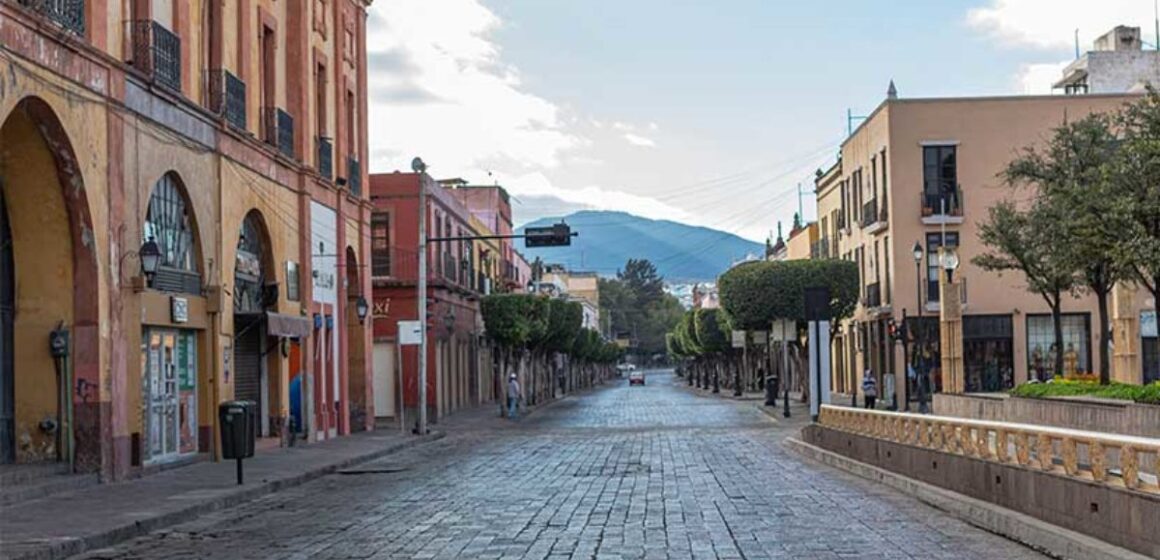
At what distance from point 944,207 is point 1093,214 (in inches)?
1161

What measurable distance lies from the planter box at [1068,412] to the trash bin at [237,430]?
12.4 m

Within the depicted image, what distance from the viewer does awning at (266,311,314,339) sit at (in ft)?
98.6

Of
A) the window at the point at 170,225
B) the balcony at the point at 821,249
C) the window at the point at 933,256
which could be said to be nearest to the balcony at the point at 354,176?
the window at the point at 170,225

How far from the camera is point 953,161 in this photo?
182 feet

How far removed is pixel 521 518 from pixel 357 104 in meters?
27.0

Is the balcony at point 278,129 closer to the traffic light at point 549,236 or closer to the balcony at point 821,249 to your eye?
the traffic light at point 549,236

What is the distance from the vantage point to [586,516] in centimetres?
1628

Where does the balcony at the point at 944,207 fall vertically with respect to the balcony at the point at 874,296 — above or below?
above

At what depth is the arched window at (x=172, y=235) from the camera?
79.5 feet

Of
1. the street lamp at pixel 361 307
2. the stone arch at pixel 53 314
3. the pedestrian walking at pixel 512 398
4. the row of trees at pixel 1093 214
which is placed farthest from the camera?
the pedestrian walking at pixel 512 398

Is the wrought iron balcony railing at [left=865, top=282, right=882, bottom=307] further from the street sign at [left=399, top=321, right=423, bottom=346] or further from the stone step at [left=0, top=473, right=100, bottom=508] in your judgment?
the stone step at [left=0, top=473, right=100, bottom=508]

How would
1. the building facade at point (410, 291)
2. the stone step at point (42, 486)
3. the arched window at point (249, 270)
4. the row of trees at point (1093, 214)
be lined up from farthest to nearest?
the building facade at point (410, 291) → the arched window at point (249, 270) → the row of trees at point (1093, 214) → the stone step at point (42, 486)

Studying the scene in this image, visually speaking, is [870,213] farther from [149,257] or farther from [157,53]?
[149,257]

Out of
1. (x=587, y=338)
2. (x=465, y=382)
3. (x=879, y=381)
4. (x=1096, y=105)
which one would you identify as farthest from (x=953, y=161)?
(x=587, y=338)
